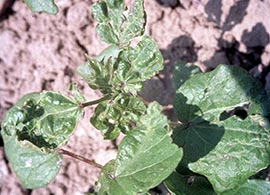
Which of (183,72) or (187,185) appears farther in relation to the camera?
(183,72)

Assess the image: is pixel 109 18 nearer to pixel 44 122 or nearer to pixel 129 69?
pixel 129 69

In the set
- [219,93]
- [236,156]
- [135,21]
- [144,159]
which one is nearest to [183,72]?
[219,93]

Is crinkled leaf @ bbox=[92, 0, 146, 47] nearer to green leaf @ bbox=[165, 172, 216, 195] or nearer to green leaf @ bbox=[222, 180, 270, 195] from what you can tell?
green leaf @ bbox=[165, 172, 216, 195]

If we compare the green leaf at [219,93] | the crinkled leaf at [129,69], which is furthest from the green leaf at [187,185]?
the crinkled leaf at [129,69]

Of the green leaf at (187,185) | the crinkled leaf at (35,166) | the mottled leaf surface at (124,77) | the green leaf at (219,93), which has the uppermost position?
the mottled leaf surface at (124,77)

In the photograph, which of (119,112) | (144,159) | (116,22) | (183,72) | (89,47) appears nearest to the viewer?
(144,159)

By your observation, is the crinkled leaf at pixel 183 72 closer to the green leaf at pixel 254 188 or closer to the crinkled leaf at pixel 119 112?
the crinkled leaf at pixel 119 112

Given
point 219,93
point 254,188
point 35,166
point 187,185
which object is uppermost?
point 35,166
